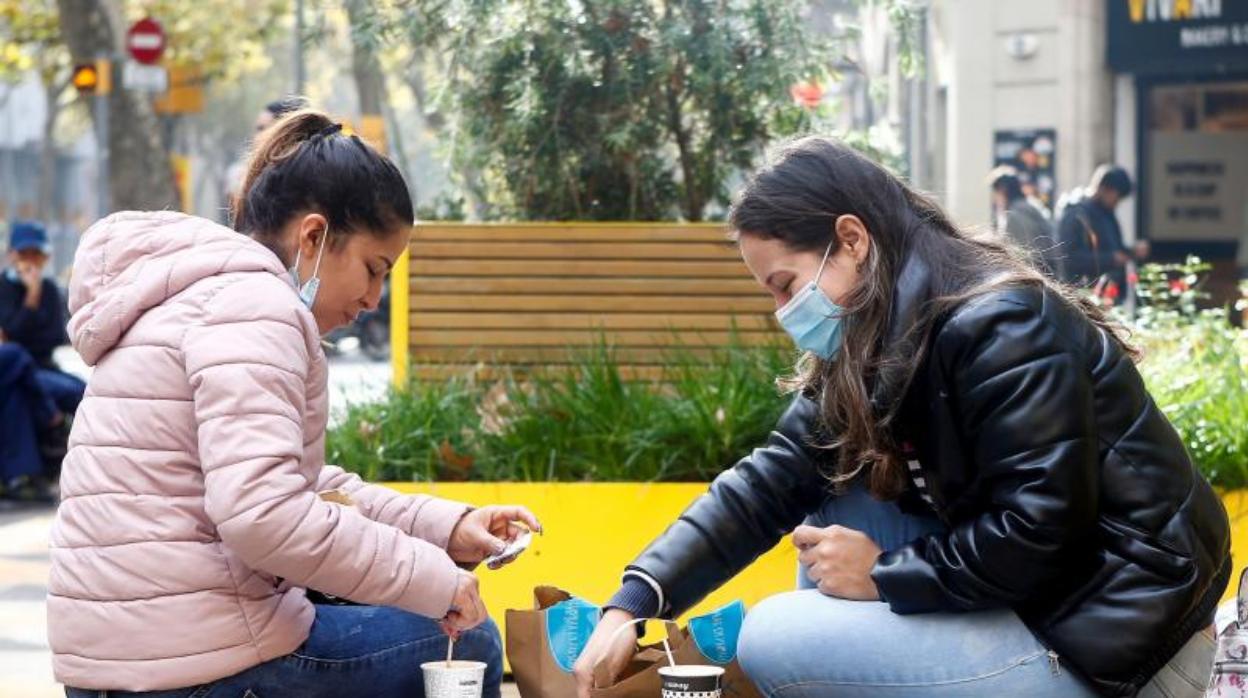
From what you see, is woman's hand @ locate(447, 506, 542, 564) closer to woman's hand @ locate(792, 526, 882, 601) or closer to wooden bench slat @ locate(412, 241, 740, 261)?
woman's hand @ locate(792, 526, 882, 601)

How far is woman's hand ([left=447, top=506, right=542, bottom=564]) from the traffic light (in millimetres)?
15670

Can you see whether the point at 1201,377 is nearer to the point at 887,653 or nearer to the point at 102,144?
the point at 887,653

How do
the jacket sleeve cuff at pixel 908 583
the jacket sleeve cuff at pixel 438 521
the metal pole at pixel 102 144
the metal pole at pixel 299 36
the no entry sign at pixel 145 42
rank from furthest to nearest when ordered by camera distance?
the metal pole at pixel 102 144 → the no entry sign at pixel 145 42 → the metal pole at pixel 299 36 → the jacket sleeve cuff at pixel 438 521 → the jacket sleeve cuff at pixel 908 583

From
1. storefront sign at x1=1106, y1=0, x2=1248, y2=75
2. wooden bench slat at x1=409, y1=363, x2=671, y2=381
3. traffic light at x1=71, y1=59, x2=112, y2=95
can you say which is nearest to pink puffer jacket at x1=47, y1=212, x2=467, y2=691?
wooden bench slat at x1=409, y1=363, x2=671, y2=381

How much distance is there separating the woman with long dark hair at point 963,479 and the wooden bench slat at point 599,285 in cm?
306

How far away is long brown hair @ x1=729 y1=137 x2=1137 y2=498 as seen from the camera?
3387 mm

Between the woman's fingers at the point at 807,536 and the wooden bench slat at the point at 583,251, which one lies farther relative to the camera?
the wooden bench slat at the point at 583,251

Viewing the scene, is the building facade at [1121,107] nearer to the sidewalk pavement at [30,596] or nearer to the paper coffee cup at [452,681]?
the sidewalk pavement at [30,596]

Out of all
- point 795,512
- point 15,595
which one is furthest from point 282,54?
point 795,512

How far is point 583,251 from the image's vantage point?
6766 millimetres

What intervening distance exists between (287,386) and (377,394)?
3079mm

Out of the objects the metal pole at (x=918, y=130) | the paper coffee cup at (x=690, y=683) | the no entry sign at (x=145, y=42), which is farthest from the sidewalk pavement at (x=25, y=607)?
the no entry sign at (x=145, y=42)

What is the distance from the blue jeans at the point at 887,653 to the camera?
3.27m

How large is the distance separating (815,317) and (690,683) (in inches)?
26.6
